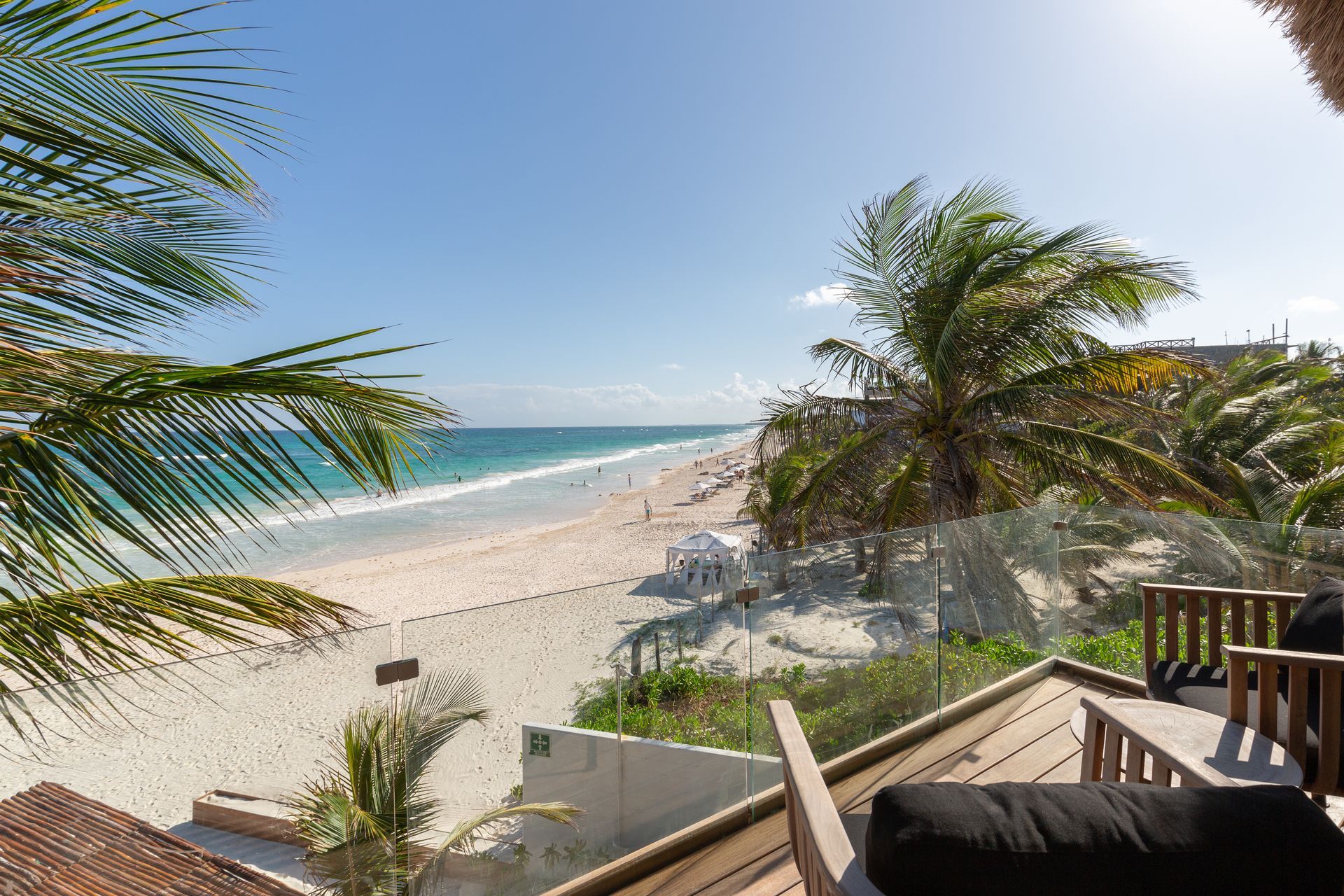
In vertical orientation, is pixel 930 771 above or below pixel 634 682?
below

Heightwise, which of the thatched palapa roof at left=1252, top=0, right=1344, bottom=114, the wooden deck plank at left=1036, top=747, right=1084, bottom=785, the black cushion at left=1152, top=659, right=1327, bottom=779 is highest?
the thatched palapa roof at left=1252, top=0, right=1344, bottom=114

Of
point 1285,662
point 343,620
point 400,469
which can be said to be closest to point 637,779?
point 343,620

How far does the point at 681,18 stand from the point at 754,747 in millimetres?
13285

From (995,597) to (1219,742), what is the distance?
6.29 ft

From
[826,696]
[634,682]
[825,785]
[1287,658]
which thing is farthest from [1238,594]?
[634,682]

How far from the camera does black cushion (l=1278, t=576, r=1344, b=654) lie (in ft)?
6.58

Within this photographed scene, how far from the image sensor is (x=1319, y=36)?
2.15 meters

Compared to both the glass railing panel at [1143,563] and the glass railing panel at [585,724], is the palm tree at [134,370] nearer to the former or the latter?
the glass railing panel at [585,724]

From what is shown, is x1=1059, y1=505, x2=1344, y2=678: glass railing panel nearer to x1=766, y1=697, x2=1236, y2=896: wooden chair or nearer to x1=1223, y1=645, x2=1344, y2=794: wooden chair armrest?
x1=1223, y1=645, x2=1344, y2=794: wooden chair armrest

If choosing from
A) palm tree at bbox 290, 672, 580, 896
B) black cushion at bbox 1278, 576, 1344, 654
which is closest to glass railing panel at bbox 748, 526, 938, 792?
palm tree at bbox 290, 672, 580, 896

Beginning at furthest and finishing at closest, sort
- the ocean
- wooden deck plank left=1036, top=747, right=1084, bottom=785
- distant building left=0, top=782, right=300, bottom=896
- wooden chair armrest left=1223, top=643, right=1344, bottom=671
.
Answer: the ocean → wooden deck plank left=1036, top=747, right=1084, bottom=785 → wooden chair armrest left=1223, top=643, right=1344, bottom=671 → distant building left=0, top=782, right=300, bottom=896

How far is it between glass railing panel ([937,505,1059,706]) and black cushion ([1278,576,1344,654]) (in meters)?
1.36

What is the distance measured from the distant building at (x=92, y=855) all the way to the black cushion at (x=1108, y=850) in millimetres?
1706

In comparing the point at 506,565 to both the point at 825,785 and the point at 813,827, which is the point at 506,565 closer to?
the point at 825,785
